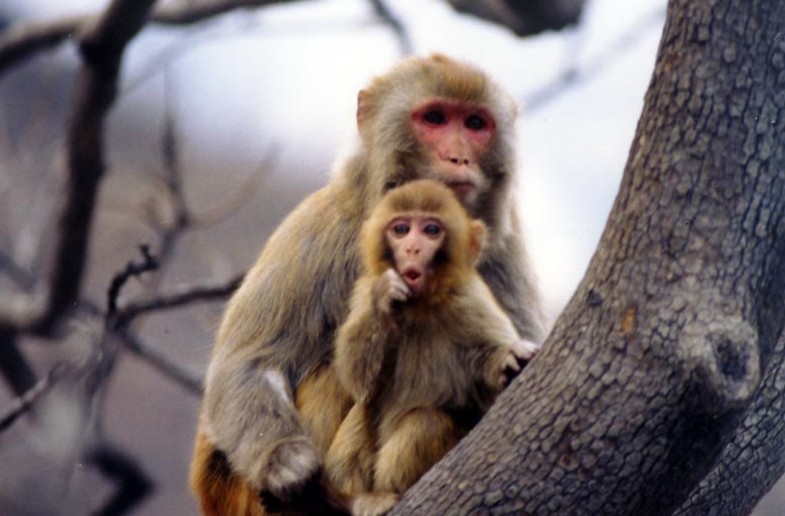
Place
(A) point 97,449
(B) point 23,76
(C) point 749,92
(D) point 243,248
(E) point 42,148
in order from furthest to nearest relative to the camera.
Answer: (D) point 243,248
(B) point 23,76
(E) point 42,148
(A) point 97,449
(C) point 749,92

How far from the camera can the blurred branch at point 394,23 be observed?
8664 millimetres

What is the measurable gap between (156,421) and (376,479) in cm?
1210

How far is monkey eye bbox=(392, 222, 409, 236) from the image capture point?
4.58 meters

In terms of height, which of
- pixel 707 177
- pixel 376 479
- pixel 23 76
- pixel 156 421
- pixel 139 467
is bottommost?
pixel 156 421

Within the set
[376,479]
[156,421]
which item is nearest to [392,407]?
[376,479]

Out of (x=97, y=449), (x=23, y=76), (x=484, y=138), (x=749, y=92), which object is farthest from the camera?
(x=23, y=76)

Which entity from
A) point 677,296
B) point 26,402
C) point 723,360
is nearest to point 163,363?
point 26,402

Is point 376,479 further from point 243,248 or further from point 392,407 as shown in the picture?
point 243,248

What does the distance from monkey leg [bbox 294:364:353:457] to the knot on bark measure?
1607 mm

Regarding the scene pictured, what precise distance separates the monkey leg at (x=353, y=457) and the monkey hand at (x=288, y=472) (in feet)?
0.26

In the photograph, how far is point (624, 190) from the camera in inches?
156

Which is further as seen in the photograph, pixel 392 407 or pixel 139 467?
pixel 139 467

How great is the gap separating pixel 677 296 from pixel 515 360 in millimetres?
779

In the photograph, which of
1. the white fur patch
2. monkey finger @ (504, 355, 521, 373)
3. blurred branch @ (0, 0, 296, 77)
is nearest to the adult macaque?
monkey finger @ (504, 355, 521, 373)
